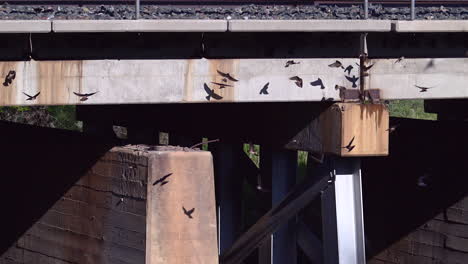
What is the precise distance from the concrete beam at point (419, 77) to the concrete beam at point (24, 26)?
308cm

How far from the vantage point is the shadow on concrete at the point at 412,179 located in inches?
445

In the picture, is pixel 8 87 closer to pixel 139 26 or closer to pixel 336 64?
pixel 139 26

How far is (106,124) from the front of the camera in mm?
13922

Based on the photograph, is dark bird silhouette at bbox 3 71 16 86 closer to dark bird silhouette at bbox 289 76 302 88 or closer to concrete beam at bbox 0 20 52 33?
concrete beam at bbox 0 20 52 33

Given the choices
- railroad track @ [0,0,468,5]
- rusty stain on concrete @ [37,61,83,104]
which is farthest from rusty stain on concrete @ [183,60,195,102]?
railroad track @ [0,0,468,5]

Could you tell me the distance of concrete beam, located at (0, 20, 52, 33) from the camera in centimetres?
748

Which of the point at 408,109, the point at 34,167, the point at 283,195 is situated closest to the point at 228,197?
the point at 283,195

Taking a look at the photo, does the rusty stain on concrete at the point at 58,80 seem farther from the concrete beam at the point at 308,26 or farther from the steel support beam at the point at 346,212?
the steel support beam at the point at 346,212

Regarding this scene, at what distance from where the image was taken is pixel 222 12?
29.7ft

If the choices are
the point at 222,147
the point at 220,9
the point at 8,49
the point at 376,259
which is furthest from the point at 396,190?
the point at 8,49

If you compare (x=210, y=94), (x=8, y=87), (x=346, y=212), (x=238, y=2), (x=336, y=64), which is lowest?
(x=346, y=212)

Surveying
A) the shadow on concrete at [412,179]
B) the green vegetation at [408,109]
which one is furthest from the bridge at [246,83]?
the green vegetation at [408,109]

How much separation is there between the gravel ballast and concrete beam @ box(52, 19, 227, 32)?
0.79 m

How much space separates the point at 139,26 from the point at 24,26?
3.04ft
